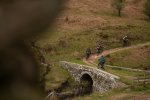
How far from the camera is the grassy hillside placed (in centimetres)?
6406

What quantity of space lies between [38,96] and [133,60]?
5460cm

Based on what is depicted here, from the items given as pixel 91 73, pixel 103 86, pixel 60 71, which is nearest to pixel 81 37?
pixel 60 71

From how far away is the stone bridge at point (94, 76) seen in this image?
42.9m

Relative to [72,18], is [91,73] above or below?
below

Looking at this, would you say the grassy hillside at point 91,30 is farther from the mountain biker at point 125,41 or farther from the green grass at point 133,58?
the green grass at point 133,58

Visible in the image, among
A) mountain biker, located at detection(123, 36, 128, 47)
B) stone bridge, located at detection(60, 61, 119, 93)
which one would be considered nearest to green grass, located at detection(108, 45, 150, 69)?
stone bridge, located at detection(60, 61, 119, 93)

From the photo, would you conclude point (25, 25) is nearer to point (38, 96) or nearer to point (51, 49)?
point (38, 96)

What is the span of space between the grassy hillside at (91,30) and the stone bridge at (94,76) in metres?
1.35

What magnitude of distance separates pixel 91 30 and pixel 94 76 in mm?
24738

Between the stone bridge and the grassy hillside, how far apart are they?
1.35 metres

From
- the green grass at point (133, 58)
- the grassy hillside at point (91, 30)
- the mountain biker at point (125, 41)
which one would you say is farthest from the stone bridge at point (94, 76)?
the mountain biker at point (125, 41)

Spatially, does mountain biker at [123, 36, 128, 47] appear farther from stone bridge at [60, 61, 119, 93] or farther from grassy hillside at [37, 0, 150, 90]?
stone bridge at [60, 61, 119, 93]

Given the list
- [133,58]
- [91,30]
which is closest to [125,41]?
[91,30]

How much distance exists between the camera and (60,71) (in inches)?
2218
